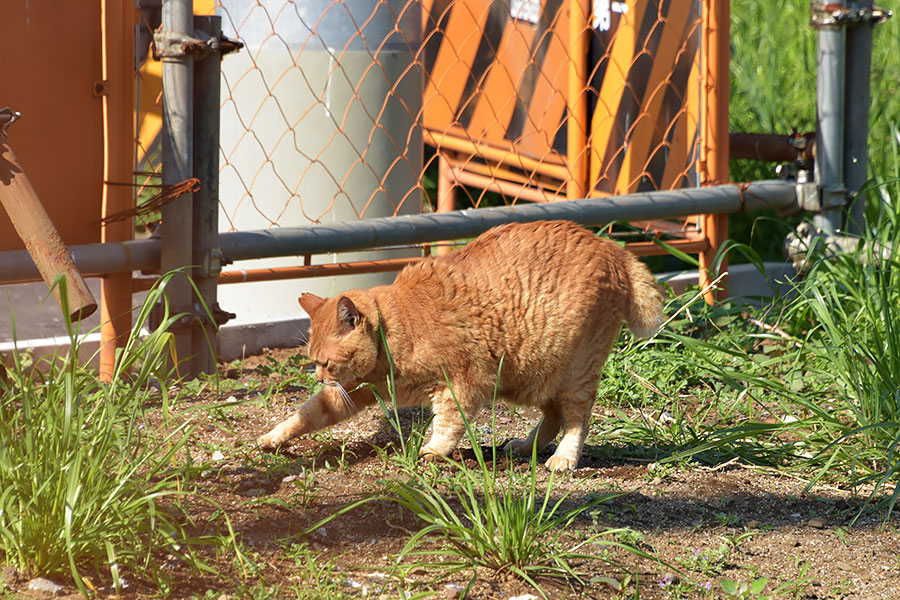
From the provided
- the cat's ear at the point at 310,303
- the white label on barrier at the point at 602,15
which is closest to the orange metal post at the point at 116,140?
the cat's ear at the point at 310,303

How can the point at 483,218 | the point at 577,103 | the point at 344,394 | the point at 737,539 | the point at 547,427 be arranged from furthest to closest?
the point at 577,103
the point at 483,218
the point at 547,427
the point at 344,394
the point at 737,539

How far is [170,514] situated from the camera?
2.23 meters

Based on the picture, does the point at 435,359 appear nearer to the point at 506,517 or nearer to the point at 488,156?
the point at 506,517

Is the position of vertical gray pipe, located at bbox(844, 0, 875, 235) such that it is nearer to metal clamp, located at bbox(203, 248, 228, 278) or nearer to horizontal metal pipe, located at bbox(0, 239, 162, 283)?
metal clamp, located at bbox(203, 248, 228, 278)

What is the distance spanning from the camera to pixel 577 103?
186 inches

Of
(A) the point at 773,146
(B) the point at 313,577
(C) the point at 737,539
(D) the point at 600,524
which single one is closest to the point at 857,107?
(A) the point at 773,146

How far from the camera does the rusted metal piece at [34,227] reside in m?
2.33

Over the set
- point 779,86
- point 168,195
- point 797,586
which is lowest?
point 797,586

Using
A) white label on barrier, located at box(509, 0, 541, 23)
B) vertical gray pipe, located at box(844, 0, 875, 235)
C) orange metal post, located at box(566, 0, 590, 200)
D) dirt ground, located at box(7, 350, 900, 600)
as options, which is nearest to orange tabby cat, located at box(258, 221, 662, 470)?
dirt ground, located at box(7, 350, 900, 600)

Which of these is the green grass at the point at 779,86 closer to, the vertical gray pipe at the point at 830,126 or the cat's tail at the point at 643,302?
the vertical gray pipe at the point at 830,126

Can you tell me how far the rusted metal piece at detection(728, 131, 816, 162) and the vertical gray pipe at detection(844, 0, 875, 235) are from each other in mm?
161

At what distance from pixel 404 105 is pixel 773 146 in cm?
174

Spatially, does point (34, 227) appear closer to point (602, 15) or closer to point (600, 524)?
point (600, 524)

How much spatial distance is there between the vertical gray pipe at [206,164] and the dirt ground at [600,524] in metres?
0.49
